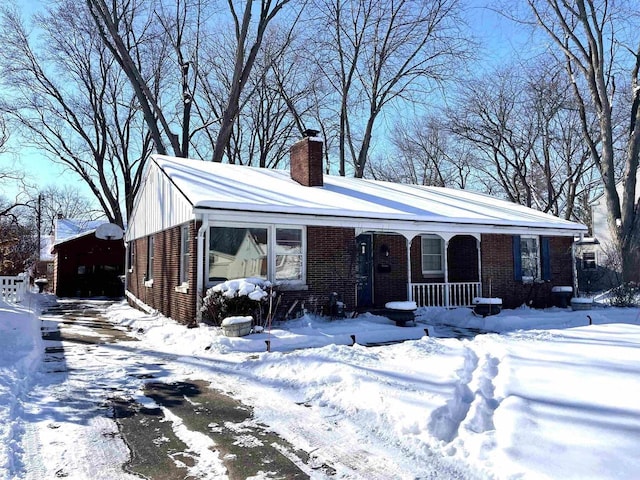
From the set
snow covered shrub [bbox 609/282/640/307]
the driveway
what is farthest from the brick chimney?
snow covered shrub [bbox 609/282/640/307]

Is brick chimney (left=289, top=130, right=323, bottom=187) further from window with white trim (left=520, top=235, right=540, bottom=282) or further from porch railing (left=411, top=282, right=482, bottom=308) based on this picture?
window with white trim (left=520, top=235, right=540, bottom=282)

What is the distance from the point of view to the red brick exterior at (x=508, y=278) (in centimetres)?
1466

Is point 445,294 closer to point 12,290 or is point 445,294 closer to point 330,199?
point 330,199

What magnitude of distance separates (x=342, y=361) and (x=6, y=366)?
5072mm

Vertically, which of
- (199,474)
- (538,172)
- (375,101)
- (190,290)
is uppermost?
(375,101)

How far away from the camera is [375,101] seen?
28.7 metres

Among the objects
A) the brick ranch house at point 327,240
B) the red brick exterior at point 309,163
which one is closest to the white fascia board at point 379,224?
the brick ranch house at point 327,240

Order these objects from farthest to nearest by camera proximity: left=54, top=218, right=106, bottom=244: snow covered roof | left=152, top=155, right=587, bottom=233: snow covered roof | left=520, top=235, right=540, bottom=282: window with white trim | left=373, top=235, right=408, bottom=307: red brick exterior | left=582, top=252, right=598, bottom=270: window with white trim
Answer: left=54, top=218, right=106, bottom=244: snow covered roof, left=582, top=252, right=598, bottom=270: window with white trim, left=520, top=235, right=540, bottom=282: window with white trim, left=373, top=235, right=408, bottom=307: red brick exterior, left=152, top=155, right=587, bottom=233: snow covered roof

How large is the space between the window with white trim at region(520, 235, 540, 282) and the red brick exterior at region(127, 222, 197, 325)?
35.4 feet

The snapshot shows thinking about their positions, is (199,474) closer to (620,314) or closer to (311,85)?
(620,314)

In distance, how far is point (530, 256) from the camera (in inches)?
622

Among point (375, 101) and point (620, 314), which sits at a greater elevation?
point (375, 101)

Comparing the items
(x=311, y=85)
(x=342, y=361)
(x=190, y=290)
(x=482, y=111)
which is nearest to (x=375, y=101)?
(x=311, y=85)

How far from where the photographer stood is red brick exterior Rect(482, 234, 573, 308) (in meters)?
14.7
